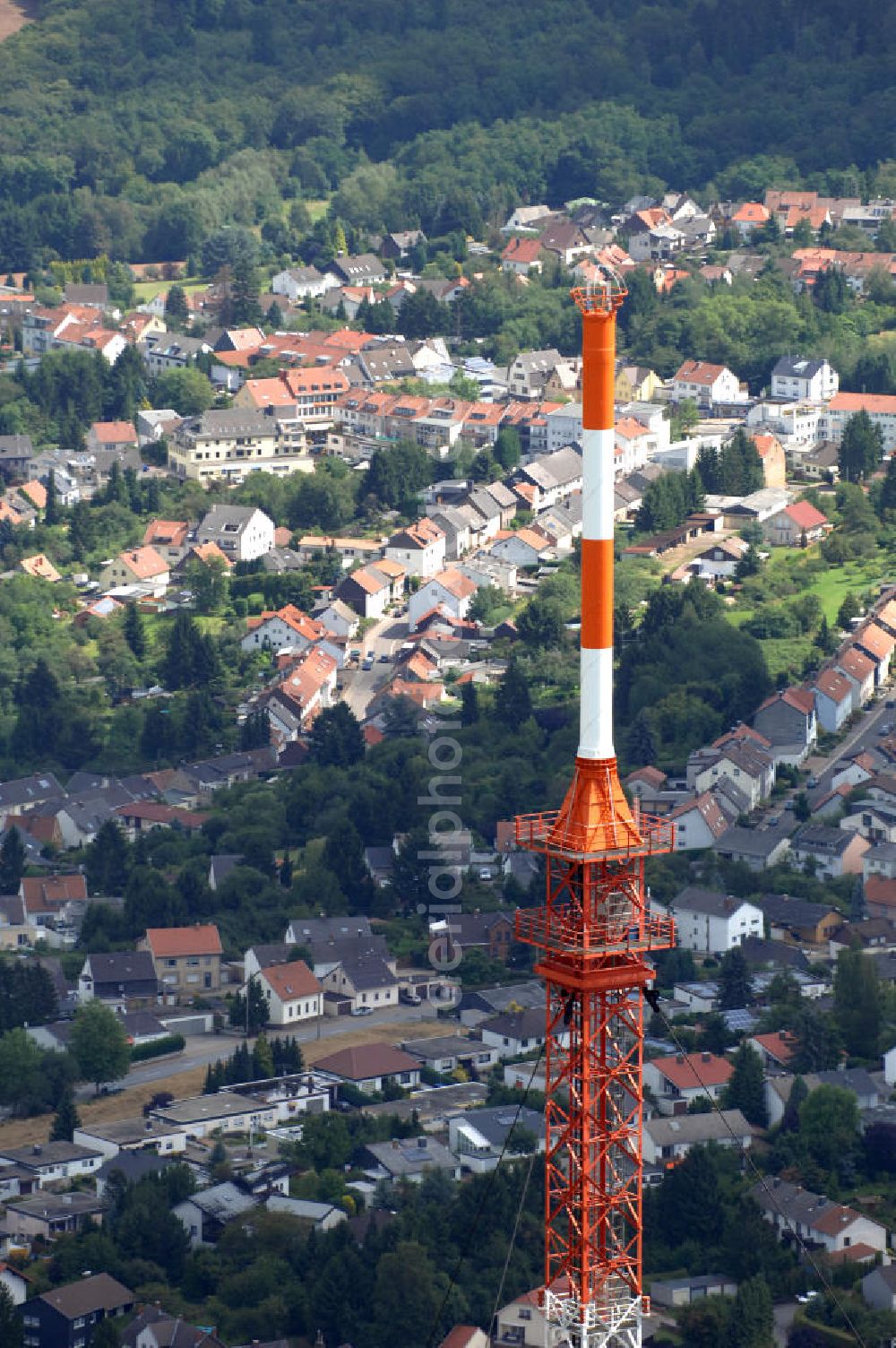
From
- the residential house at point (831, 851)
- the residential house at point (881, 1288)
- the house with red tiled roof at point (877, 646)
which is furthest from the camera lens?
the house with red tiled roof at point (877, 646)

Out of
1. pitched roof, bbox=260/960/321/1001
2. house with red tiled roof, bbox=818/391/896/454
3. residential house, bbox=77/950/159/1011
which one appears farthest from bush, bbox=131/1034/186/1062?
house with red tiled roof, bbox=818/391/896/454

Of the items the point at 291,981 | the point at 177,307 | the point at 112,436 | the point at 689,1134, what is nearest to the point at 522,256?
the point at 177,307

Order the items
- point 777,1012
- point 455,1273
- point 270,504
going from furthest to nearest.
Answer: point 270,504
point 777,1012
point 455,1273

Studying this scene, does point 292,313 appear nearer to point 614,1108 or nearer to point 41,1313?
point 41,1313

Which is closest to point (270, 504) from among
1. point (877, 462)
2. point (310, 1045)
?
point (877, 462)

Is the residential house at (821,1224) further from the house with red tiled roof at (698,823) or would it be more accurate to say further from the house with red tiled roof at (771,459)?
the house with red tiled roof at (771,459)

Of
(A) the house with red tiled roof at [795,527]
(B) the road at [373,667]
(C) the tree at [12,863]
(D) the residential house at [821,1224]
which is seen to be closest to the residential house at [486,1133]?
(D) the residential house at [821,1224]

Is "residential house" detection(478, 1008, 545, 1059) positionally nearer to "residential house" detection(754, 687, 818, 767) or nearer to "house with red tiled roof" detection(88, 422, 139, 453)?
"residential house" detection(754, 687, 818, 767)
